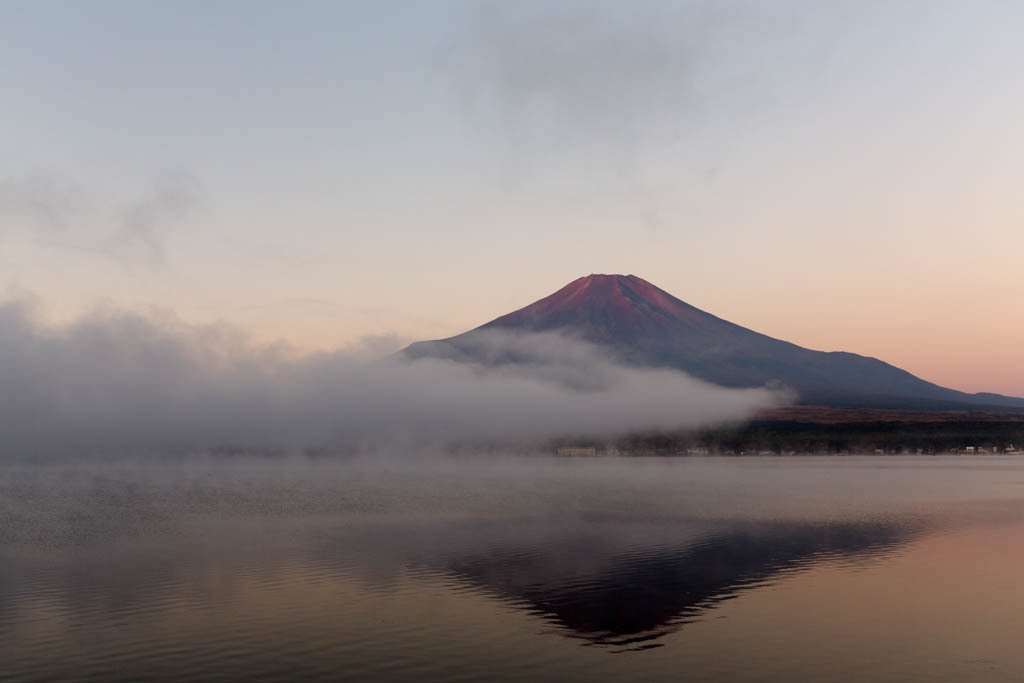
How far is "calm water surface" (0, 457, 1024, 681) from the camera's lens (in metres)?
32.7

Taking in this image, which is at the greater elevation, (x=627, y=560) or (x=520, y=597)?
(x=520, y=597)

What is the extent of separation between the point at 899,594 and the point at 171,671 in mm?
37259

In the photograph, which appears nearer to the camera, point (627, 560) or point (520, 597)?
point (520, 597)

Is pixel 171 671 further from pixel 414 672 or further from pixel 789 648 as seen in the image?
pixel 789 648

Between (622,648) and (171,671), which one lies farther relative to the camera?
(622,648)

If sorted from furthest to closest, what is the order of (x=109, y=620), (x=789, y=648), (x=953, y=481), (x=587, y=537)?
1. (x=953, y=481)
2. (x=587, y=537)
3. (x=109, y=620)
4. (x=789, y=648)

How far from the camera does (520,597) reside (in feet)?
151

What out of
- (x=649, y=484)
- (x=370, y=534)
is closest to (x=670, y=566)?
(x=370, y=534)

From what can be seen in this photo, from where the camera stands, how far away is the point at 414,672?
3152 centimetres

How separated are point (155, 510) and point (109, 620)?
76.2m

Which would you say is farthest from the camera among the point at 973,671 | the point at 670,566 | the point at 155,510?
the point at 155,510

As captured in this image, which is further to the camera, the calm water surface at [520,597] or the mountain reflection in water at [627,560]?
the mountain reflection in water at [627,560]

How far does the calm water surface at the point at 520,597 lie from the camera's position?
107 ft

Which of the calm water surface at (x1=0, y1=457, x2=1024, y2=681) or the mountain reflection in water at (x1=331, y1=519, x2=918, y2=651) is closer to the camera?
the calm water surface at (x1=0, y1=457, x2=1024, y2=681)
